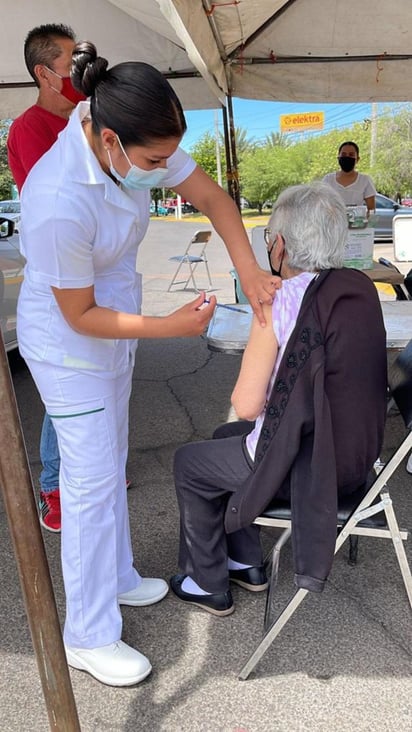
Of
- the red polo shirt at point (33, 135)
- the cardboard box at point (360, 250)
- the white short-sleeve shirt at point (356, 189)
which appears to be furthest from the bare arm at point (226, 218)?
the white short-sleeve shirt at point (356, 189)

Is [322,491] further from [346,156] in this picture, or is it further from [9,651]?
[346,156]

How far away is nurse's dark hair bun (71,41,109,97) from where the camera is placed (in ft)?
4.70

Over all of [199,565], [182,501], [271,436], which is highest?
[271,436]

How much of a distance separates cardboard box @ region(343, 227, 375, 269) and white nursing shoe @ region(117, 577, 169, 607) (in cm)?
238

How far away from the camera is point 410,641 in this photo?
6.79ft

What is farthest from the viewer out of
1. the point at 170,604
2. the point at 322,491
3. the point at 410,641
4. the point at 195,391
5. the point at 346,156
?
the point at 346,156

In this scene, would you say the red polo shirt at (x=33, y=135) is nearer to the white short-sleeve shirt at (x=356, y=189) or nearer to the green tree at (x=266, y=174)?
the white short-sleeve shirt at (x=356, y=189)

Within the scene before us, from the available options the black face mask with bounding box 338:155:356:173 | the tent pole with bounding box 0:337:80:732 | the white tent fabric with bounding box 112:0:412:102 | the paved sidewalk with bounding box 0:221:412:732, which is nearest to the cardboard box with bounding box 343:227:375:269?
the white tent fabric with bounding box 112:0:412:102

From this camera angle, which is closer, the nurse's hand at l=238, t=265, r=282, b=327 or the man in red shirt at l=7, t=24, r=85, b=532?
the nurse's hand at l=238, t=265, r=282, b=327

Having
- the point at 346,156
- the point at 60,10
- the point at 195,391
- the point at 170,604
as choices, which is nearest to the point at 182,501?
the point at 170,604

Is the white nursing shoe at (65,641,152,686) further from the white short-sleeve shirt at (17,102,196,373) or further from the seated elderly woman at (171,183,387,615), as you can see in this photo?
the white short-sleeve shirt at (17,102,196,373)

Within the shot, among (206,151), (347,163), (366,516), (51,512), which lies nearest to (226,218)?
(366,516)

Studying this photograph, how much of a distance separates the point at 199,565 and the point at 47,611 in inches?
34.5

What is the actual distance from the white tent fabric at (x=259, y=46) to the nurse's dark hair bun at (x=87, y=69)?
223 centimetres
